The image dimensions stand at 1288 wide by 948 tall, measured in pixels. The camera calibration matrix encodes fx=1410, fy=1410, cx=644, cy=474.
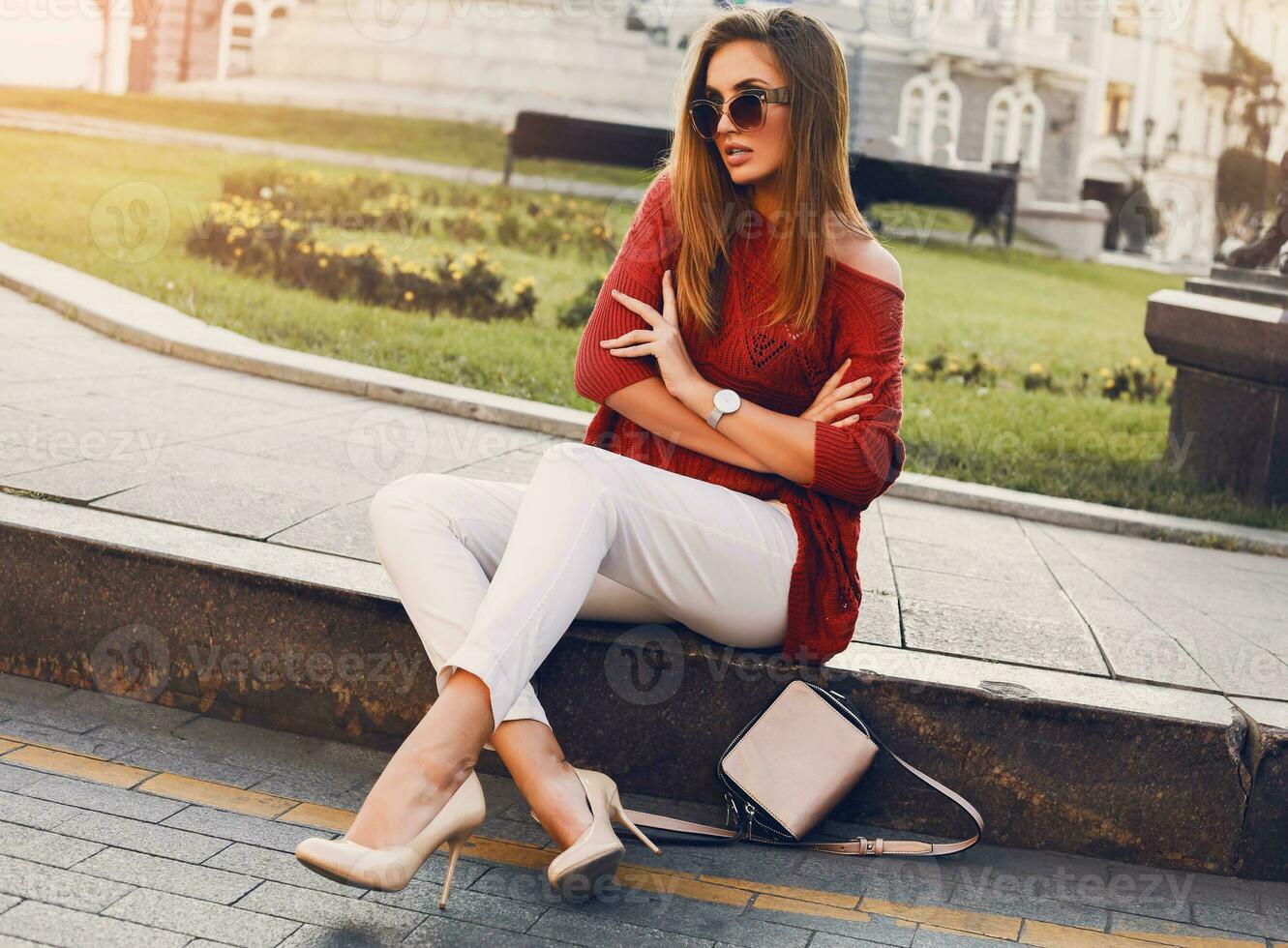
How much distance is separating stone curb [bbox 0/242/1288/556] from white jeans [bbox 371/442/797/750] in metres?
3.02

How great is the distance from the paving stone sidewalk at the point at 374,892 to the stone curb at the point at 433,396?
309 cm

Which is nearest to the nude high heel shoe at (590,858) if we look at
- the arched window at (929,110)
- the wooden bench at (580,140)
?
the wooden bench at (580,140)

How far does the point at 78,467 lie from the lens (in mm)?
4230

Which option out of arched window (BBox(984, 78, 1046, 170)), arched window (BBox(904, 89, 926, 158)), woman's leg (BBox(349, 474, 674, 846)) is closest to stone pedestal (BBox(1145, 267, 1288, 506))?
woman's leg (BBox(349, 474, 674, 846))

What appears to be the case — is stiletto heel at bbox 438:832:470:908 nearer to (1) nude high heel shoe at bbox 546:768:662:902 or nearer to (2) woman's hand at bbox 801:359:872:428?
(1) nude high heel shoe at bbox 546:768:662:902

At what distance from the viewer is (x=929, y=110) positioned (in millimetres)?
35875

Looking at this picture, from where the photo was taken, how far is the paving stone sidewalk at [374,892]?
2.49m

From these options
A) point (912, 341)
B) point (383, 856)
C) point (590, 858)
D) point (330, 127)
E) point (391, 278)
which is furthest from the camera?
point (330, 127)

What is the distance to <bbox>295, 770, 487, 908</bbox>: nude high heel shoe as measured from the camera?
7.94 ft

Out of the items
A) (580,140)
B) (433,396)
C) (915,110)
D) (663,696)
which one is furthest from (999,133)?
(663,696)

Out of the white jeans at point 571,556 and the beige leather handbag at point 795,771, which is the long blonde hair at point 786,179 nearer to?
the white jeans at point 571,556

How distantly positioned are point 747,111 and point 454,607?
126 centimetres

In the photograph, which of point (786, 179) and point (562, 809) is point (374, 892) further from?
point (786, 179)

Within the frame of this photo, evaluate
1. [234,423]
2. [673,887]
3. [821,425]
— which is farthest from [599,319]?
[234,423]
